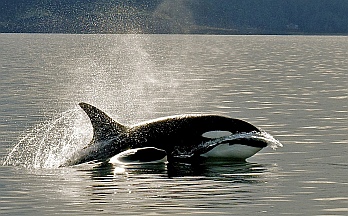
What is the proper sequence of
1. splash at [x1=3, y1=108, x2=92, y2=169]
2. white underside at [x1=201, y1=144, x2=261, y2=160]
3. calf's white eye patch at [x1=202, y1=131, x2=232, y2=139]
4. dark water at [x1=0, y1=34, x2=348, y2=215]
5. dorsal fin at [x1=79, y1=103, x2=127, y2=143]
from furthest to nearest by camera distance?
Result: splash at [x1=3, y1=108, x2=92, y2=169]
dorsal fin at [x1=79, y1=103, x2=127, y2=143]
white underside at [x1=201, y1=144, x2=261, y2=160]
calf's white eye patch at [x1=202, y1=131, x2=232, y2=139]
dark water at [x1=0, y1=34, x2=348, y2=215]

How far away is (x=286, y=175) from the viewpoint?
2767 centimetres

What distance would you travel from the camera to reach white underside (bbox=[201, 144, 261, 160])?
29102 millimetres

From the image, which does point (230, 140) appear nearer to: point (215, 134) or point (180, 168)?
point (215, 134)

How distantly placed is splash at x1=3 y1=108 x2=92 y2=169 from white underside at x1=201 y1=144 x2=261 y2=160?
4288mm

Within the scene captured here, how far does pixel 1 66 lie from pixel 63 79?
18356 millimetres

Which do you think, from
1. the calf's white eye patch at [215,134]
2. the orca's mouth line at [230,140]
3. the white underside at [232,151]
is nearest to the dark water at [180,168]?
the white underside at [232,151]

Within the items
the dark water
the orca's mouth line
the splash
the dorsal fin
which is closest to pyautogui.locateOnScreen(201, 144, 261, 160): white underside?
the orca's mouth line

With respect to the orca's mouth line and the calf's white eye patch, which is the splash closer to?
the orca's mouth line

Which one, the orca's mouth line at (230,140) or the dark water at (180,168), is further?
the orca's mouth line at (230,140)

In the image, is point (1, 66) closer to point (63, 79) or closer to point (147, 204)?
point (63, 79)

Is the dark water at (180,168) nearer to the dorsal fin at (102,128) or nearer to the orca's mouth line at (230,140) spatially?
the orca's mouth line at (230,140)

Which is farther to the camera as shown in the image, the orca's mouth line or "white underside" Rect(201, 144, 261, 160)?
"white underside" Rect(201, 144, 261, 160)

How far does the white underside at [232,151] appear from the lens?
29.1m

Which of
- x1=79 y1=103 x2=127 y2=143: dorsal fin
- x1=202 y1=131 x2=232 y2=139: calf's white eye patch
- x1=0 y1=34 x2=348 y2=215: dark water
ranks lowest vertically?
x1=0 y1=34 x2=348 y2=215: dark water
